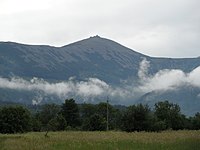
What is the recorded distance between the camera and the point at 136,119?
256ft

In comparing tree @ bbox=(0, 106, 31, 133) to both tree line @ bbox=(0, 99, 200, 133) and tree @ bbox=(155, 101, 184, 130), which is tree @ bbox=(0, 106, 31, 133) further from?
tree @ bbox=(155, 101, 184, 130)

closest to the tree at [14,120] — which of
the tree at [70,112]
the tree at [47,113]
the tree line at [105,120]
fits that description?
the tree line at [105,120]

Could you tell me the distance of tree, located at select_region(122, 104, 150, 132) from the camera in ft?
255

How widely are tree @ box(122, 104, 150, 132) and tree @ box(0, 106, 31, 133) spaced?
2431 centimetres

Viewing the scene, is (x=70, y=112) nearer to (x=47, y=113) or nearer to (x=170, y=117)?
(x=170, y=117)

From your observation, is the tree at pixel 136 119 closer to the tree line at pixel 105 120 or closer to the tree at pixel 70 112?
the tree line at pixel 105 120

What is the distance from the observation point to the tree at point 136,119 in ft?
255

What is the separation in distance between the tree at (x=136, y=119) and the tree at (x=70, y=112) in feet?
101

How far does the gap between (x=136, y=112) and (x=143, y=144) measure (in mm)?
47708

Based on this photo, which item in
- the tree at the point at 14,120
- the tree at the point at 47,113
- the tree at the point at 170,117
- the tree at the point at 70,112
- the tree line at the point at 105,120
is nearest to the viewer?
the tree line at the point at 105,120

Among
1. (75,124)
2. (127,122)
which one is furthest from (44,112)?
(127,122)

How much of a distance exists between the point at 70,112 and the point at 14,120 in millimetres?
20111

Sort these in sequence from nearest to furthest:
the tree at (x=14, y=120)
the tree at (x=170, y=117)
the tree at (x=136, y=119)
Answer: the tree at (x=136, y=119) < the tree at (x=14, y=120) < the tree at (x=170, y=117)

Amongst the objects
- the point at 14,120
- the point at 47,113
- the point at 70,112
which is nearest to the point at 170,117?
the point at 70,112
